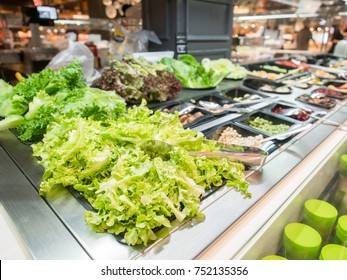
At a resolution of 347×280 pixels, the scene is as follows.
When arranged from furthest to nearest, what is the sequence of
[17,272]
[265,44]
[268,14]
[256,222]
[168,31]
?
[265,44] → [268,14] → [168,31] → [256,222] → [17,272]

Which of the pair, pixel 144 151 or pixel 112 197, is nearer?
pixel 112 197

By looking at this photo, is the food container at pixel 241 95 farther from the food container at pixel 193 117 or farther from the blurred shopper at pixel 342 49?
the blurred shopper at pixel 342 49

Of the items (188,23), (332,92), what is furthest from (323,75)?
(188,23)

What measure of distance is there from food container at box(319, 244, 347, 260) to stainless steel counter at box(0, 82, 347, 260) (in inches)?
9.9

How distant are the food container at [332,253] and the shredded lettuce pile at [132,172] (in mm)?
385

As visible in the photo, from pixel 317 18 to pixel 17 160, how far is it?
686cm

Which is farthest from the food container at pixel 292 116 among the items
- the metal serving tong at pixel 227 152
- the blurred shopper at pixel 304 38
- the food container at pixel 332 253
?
the blurred shopper at pixel 304 38

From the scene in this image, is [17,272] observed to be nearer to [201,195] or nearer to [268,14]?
[201,195]

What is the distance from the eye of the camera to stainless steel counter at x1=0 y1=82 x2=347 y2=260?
75cm

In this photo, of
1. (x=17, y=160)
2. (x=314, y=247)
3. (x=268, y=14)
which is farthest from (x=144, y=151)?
(x=268, y=14)

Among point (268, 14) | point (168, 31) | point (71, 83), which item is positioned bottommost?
point (71, 83)

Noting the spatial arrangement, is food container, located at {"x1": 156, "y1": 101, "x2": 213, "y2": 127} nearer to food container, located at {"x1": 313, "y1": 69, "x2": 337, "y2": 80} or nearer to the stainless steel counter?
the stainless steel counter

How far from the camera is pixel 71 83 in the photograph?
5.50ft

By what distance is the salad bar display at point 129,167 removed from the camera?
783 mm
